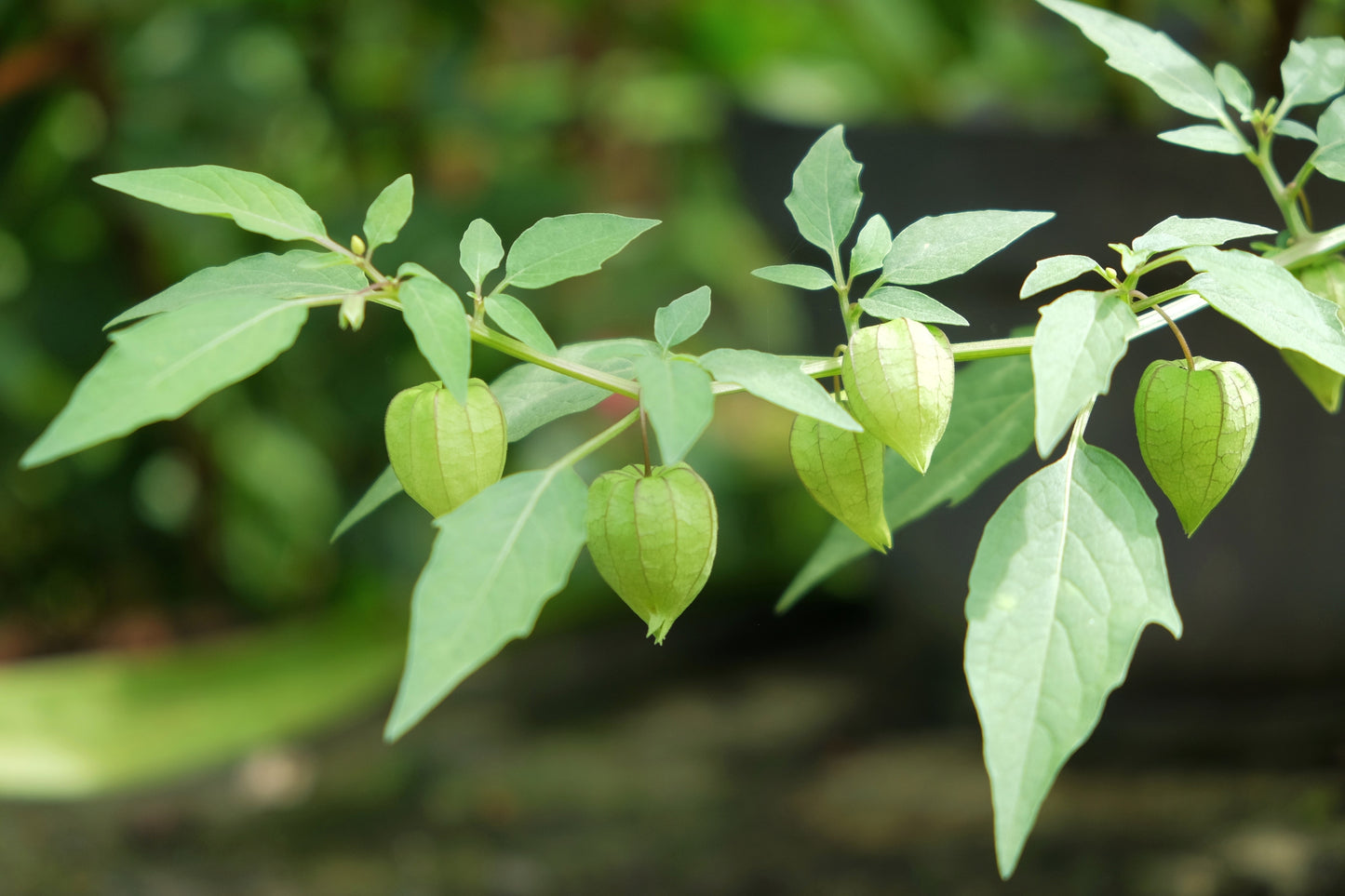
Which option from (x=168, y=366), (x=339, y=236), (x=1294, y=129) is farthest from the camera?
(x=339, y=236)

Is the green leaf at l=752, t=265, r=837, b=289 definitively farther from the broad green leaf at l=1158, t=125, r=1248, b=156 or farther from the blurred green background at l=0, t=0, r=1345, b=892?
the blurred green background at l=0, t=0, r=1345, b=892

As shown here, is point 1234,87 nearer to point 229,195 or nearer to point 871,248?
point 871,248

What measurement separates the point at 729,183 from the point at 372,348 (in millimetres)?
572

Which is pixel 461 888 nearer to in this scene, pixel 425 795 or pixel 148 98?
pixel 425 795

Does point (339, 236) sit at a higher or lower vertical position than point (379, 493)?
lower

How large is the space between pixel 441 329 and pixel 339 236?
864mm

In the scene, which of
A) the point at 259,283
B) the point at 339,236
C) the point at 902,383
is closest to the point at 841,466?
the point at 902,383

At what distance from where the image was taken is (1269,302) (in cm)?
22

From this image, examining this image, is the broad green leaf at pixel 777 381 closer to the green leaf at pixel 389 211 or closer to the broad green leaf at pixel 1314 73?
the green leaf at pixel 389 211

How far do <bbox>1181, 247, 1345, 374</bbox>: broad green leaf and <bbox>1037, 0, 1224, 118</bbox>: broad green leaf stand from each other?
98 mm

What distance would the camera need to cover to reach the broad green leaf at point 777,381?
0.20 meters

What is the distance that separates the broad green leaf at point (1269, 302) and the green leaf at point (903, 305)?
50 mm

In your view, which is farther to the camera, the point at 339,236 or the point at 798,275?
the point at 339,236

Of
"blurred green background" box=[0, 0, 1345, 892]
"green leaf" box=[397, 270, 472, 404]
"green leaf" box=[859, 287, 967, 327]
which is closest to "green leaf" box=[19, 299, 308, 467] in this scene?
"green leaf" box=[397, 270, 472, 404]
